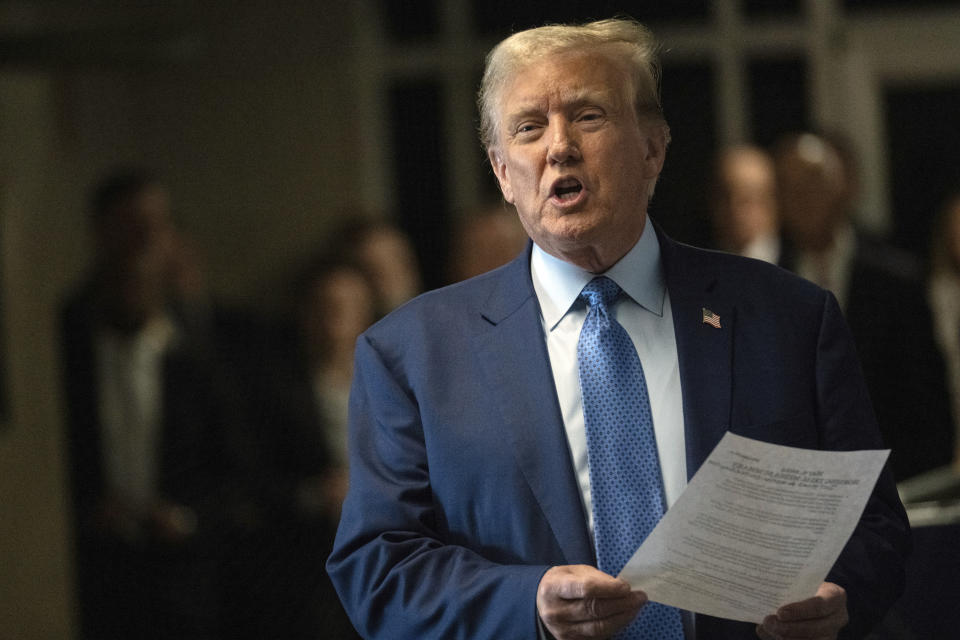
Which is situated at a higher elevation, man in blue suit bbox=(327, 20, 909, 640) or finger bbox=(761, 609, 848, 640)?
man in blue suit bbox=(327, 20, 909, 640)

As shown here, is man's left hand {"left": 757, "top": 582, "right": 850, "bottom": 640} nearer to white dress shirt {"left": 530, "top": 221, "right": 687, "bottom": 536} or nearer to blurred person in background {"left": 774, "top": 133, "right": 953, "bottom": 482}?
white dress shirt {"left": 530, "top": 221, "right": 687, "bottom": 536}

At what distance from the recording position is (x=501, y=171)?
1845 millimetres

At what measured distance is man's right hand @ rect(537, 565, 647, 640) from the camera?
4.94ft

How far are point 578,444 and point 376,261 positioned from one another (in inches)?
124

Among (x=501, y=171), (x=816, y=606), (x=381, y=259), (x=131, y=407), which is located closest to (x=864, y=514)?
(x=816, y=606)

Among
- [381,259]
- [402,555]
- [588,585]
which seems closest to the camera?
[588,585]

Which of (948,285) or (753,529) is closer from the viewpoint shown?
(753,529)

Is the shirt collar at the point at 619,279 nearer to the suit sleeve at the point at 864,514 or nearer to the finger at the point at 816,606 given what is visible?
the suit sleeve at the point at 864,514

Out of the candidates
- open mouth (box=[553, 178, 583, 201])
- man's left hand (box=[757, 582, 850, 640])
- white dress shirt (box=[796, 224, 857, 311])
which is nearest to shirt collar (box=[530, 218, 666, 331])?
open mouth (box=[553, 178, 583, 201])

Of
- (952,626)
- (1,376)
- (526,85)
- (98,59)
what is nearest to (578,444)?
(526,85)

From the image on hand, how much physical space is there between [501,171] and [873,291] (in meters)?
2.30

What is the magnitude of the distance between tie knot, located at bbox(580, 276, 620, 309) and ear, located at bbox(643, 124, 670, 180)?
0.16 metres

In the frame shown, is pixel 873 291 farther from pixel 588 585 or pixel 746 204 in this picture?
pixel 588 585

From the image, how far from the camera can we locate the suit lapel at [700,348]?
1.68 m
